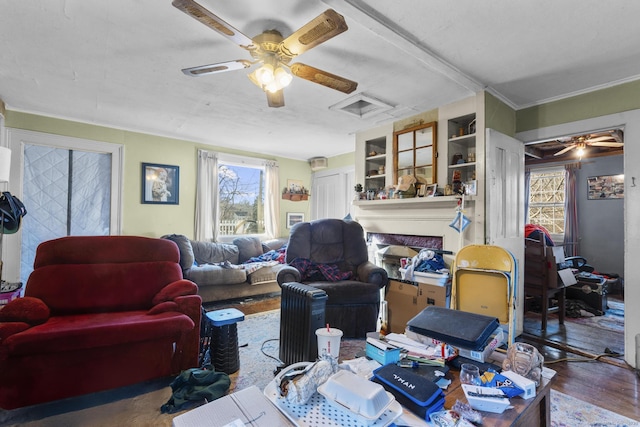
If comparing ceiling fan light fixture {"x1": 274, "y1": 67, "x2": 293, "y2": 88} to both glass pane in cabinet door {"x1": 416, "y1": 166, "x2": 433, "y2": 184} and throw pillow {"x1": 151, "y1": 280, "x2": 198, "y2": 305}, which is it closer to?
throw pillow {"x1": 151, "y1": 280, "x2": 198, "y2": 305}

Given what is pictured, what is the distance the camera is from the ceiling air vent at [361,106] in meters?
3.27

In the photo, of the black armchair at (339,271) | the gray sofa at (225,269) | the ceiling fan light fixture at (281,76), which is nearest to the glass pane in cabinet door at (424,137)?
the black armchair at (339,271)

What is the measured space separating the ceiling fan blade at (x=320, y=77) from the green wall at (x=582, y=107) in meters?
2.26

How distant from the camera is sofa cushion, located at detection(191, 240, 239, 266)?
15.2 feet

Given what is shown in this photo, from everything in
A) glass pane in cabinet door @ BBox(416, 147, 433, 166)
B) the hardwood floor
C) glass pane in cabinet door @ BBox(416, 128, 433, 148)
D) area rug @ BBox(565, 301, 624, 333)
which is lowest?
the hardwood floor

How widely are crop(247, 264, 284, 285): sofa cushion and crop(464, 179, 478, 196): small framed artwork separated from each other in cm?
255

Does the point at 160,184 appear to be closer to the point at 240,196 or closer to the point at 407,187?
the point at 240,196

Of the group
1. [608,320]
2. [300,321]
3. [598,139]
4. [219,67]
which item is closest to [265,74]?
[219,67]

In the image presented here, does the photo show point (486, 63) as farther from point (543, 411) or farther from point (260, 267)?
point (260, 267)

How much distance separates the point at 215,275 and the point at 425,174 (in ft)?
9.65

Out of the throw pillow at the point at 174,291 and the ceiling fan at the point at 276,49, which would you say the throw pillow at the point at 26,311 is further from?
the ceiling fan at the point at 276,49

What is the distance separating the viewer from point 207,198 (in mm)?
5191

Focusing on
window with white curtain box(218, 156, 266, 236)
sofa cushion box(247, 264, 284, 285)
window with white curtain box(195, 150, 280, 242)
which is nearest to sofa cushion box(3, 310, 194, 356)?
sofa cushion box(247, 264, 284, 285)

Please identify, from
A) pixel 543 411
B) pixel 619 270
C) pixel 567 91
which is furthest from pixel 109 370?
pixel 619 270
